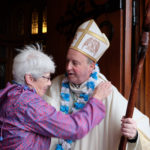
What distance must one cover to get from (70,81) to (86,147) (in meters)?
0.46

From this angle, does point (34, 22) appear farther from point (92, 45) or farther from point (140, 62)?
point (140, 62)

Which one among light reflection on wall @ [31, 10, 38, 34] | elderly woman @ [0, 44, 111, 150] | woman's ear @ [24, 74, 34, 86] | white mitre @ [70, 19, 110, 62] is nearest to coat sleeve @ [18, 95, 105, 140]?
elderly woman @ [0, 44, 111, 150]

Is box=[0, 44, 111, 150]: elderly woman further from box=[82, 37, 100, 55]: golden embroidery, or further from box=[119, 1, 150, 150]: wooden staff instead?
box=[82, 37, 100, 55]: golden embroidery

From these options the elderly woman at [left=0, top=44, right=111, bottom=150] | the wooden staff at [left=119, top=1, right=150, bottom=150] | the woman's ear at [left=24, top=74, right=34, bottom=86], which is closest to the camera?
the wooden staff at [left=119, top=1, right=150, bottom=150]

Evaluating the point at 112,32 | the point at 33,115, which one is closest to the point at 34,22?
the point at 112,32

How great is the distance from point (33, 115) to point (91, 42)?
699 millimetres

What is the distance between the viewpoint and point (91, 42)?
5.44ft

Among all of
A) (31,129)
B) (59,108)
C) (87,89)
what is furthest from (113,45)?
(31,129)

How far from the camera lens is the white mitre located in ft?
5.35

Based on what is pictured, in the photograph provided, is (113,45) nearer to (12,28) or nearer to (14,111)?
(14,111)

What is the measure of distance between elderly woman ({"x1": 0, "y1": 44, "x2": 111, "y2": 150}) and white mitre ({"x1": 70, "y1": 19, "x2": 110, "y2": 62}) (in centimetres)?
35

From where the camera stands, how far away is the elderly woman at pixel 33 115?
1.23 metres

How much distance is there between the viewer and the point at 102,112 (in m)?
1.30

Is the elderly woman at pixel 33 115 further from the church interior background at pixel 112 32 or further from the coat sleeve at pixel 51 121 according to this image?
the church interior background at pixel 112 32
